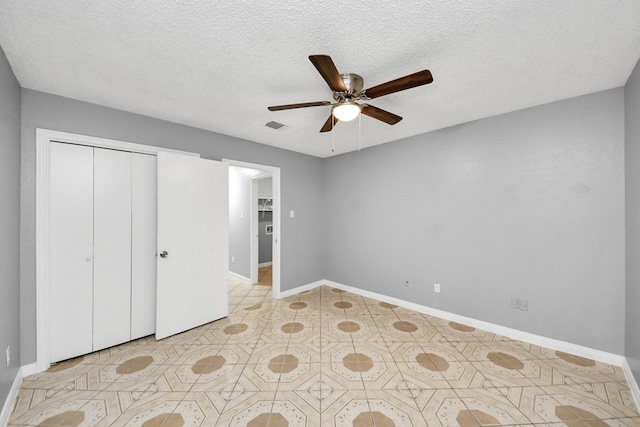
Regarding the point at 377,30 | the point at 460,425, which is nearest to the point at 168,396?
the point at 460,425

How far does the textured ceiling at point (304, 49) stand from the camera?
1.34 m

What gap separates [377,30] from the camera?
148cm

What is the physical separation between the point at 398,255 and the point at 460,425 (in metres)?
2.26

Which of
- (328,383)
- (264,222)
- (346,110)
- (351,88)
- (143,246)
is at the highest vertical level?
(351,88)

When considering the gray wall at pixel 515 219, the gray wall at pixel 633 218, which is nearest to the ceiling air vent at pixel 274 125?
the gray wall at pixel 515 219

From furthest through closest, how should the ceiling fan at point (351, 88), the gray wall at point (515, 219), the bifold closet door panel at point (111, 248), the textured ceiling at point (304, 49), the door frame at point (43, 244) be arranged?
the bifold closet door panel at point (111, 248), the gray wall at point (515, 219), the door frame at point (43, 244), the ceiling fan at point (351, 88), the textured ceiling at point (304, 49)

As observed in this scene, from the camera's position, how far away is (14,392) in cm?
185

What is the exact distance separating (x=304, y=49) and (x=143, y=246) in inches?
102

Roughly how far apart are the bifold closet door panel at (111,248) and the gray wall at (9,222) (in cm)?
49

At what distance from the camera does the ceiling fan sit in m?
1.47

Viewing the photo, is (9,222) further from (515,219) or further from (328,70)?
(515,219)

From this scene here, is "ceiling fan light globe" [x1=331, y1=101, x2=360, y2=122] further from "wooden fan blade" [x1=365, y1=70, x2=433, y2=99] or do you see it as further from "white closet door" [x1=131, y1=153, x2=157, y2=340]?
"white closet door" [x1=131, y1=153, x2=157, y2=340]

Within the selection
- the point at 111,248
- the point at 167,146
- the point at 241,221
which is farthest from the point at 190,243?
the point at 241,221

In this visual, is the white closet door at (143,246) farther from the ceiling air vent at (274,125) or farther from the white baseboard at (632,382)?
the white baseboard at (632,382)
